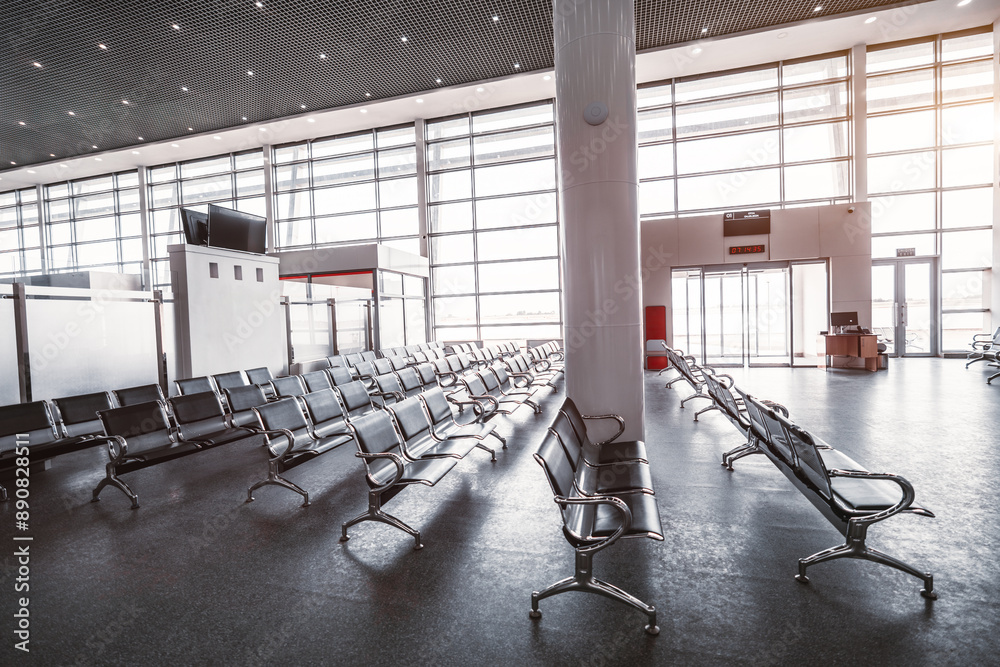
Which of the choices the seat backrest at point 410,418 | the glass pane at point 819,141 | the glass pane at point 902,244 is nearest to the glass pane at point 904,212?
the glass pane at point 902,244

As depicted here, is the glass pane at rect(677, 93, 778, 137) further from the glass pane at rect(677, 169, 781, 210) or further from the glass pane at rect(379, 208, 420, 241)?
the glass pane at rect(379, 208, 420, 241)

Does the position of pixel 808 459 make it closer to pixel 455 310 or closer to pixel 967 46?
pixel 455 310

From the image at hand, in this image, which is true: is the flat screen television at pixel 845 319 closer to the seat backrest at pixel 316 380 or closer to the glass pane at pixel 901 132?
the glass pane at pixel 901 132

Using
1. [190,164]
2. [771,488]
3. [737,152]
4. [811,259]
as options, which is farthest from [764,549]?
[190,164]

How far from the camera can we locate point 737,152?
38.3 ft

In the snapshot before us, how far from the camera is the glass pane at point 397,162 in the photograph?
13844 mm

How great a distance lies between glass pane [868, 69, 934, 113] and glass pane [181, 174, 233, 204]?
18836 millimetres

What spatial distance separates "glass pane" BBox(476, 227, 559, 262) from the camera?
41.9 ft

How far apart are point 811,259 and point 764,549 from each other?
10.6 m

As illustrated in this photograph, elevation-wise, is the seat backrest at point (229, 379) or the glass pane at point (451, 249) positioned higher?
the glass pane at point (451, 249)

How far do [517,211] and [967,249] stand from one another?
36.6ft

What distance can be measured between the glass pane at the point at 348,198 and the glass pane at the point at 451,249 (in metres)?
2.36

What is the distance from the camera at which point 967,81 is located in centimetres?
1091

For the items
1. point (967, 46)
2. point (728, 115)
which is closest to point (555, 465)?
point (728, 115)
